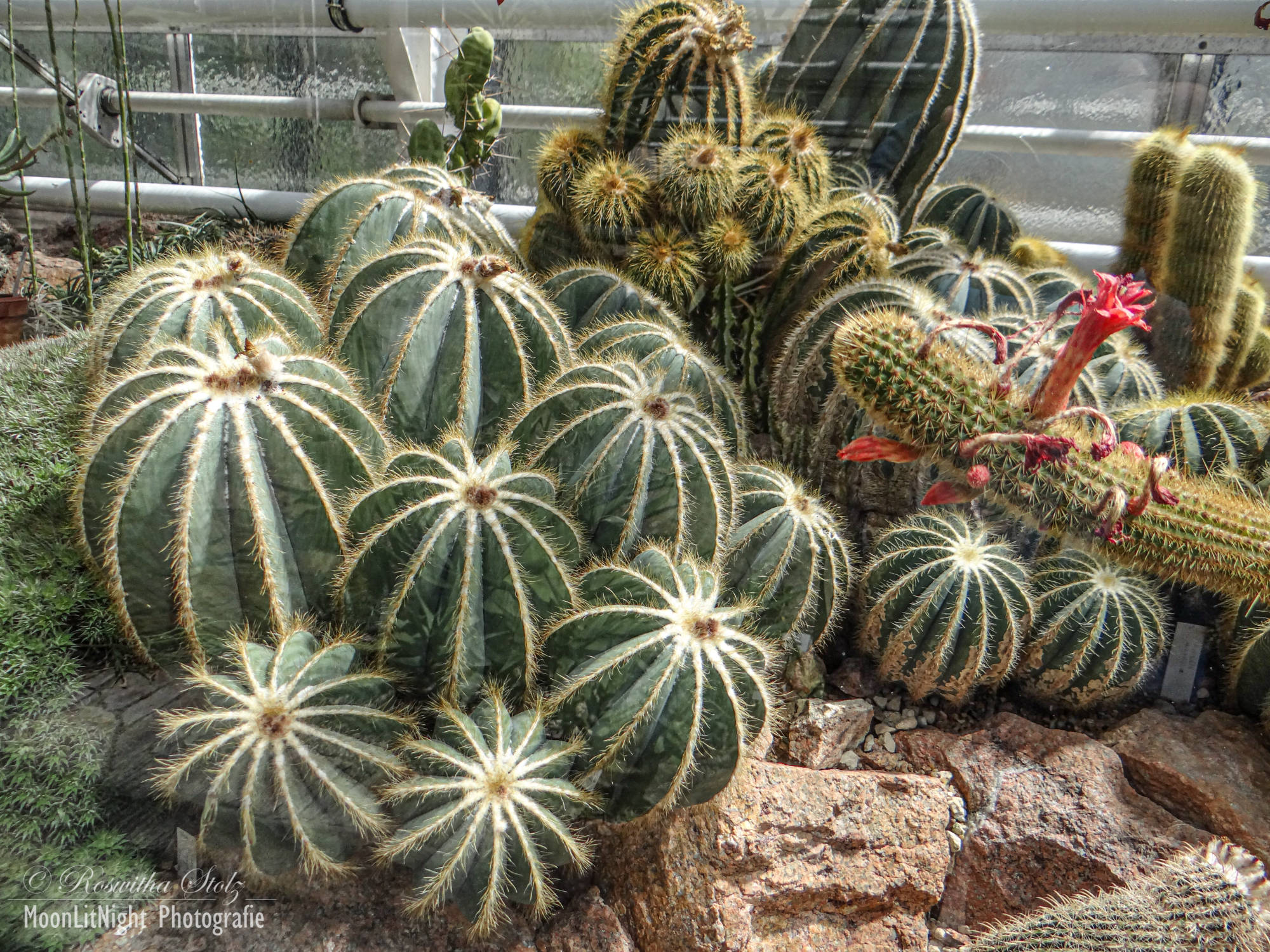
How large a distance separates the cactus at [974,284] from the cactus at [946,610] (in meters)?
0.78

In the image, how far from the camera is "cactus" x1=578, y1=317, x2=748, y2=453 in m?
2.05

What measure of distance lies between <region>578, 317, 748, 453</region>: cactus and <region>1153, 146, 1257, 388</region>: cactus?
150 centimetres

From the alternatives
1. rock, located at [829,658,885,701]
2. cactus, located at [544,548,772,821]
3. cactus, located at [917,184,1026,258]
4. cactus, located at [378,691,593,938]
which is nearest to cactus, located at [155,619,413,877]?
cactus, located at [378,691,593,938]

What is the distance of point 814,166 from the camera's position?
2625 mm

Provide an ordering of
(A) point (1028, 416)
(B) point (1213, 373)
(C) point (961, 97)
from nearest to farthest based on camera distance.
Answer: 1. (A) point (1028, 416)
2. (B) point (1213, 373)
3. (C) point (961, 97)

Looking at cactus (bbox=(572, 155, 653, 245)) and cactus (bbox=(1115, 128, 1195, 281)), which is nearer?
cactus (bbox=(572, 155, 653, 245))

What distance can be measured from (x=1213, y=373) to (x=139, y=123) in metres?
3.82

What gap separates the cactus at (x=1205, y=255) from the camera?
2.44 meters

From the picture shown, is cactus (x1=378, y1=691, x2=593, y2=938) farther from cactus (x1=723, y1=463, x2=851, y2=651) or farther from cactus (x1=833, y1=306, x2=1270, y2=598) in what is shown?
cactus (x1=833, y1=306, x2=1270, y2=598)

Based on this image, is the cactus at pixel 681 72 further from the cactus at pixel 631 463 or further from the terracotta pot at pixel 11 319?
the terracotta pot at pixel 11 319

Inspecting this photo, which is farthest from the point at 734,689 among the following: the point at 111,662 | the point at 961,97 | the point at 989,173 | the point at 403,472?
the point at 989,173

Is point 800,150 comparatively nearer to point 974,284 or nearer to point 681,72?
point 681,72

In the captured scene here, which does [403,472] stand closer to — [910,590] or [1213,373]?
[910,590]

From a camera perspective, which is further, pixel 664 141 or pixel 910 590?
pixel 664 141
